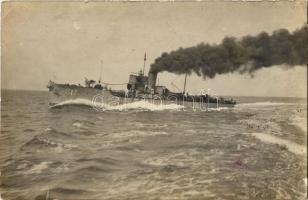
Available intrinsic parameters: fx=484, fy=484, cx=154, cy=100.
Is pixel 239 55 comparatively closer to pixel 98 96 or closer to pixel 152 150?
pixel 152 150

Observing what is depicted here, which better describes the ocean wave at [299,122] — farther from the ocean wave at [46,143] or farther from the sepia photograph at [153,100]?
the ocean wave at [46,143]

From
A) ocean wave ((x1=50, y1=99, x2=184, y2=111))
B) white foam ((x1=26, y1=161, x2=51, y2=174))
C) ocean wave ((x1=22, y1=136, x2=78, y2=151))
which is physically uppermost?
ocean wave ((x1=50, y1=99, x2=184, y2=111))

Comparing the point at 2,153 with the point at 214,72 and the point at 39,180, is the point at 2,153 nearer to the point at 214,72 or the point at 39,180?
the point at 39,180

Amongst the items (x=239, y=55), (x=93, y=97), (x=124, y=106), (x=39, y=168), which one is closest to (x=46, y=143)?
(x=39, y=168)

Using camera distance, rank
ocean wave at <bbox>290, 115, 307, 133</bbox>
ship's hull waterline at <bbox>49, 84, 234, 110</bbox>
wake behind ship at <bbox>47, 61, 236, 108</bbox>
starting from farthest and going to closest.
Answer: ship's hull waterline at <bbox>49, 84, 234, 110</bbox>, wake behind ship at <bbox>47, 61, 236, 108</bbox>, ocean wave at <bbox>290, 115, 307, 133</bbox>

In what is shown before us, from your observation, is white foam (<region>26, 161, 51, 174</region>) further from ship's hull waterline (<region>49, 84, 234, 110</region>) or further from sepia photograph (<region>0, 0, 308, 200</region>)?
ship's hull waterline (<region>49, 84, 234, 110</region>)

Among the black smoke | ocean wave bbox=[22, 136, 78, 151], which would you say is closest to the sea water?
ocean wave bbox=[22, 136, 78, 151]

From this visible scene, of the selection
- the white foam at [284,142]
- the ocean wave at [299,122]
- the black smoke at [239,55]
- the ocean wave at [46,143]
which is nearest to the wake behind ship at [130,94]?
the black smoke at [239,55]
